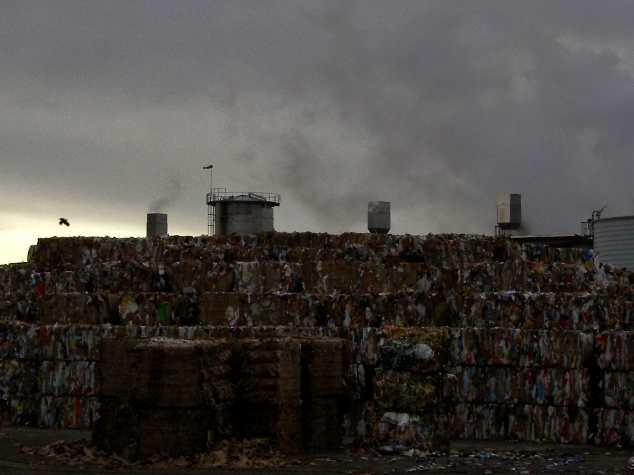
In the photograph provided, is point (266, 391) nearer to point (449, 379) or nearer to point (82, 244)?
point (449, 379)

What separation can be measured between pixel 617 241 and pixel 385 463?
37334mm

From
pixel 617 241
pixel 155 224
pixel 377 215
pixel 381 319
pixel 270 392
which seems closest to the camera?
pixel 270 392

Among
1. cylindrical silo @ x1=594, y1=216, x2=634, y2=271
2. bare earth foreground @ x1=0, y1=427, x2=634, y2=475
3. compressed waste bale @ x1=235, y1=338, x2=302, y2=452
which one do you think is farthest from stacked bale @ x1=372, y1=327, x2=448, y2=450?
cylindrical silo @ x1=594, y1=216, x2=634, y2=271

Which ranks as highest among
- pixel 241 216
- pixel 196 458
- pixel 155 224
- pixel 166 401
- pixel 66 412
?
pixel 241 216

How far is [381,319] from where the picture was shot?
70.8 feet

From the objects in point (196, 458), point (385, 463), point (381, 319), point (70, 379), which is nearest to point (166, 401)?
point (196, 458)

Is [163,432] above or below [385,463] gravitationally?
above

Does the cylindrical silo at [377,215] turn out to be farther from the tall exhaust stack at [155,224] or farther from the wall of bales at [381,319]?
the wall of bales at [381,319]

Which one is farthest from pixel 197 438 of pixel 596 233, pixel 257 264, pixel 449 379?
pixel 596 233

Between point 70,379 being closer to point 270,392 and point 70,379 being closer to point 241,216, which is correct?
point 270,392

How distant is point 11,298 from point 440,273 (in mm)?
10290

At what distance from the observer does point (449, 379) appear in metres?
19.7

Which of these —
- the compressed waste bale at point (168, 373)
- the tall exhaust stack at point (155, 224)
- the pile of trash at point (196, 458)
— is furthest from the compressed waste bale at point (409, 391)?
the tall exhaust stack at point (155, 224)

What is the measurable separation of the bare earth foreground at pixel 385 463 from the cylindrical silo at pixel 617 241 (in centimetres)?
3314
